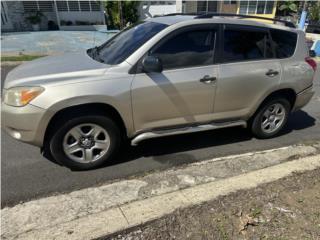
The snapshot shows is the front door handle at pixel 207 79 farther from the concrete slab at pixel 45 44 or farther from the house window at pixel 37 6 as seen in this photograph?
the house window at pixel 37 6

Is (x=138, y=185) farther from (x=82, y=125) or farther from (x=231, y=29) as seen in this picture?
(x=231, y=29)

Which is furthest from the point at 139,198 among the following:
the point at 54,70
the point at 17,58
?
the point at 17,58

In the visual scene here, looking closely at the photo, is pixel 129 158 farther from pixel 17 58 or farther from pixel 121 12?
pixel 121 12

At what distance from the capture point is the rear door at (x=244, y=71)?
3.86 meters

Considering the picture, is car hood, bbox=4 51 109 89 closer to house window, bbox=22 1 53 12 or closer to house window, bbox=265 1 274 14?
house window, bbox=22 1 53 12

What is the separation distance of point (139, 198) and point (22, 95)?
5.44ft

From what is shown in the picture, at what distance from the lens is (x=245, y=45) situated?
13.2 feet

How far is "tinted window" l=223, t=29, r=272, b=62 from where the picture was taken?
388cm

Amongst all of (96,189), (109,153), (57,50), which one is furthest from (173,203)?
(57,50)

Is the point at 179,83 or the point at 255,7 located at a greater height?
the point at 179,83

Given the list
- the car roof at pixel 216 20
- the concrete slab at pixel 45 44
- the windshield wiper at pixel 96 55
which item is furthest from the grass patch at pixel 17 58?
the car roof at pixel 216 20

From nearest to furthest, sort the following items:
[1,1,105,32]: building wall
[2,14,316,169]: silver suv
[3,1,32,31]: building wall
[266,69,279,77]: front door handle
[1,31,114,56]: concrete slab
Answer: [2,14,316,169]: silver suv, [266,69,279,77]: front door handle, [1,31,114,56]: concrete slab, [3,1,32,31]: building wall, [1,1,105,32]: building wall

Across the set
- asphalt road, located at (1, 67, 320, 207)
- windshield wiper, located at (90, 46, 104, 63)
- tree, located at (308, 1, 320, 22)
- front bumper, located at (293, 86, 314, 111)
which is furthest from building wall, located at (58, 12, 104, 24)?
tree, located at (308, 1, 320, 22)

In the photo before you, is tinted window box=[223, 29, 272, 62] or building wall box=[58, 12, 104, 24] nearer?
tinted window box=[223, 29, 272, 62]
